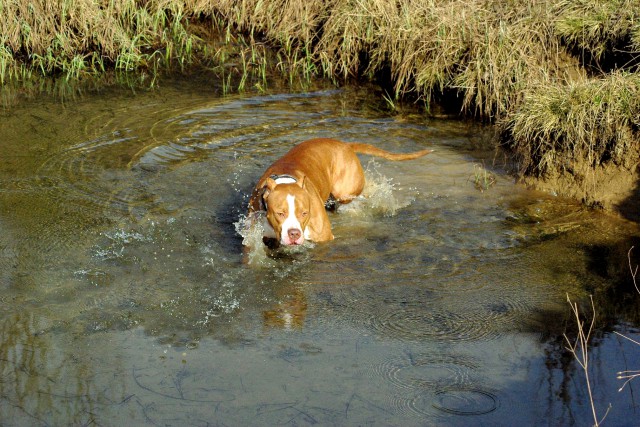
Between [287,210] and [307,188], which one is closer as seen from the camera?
[287,210]

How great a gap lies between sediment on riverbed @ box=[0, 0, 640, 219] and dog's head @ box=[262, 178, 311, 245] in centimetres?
262

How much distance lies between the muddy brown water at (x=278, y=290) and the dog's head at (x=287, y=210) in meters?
0.26

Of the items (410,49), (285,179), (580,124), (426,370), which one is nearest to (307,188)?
(285,179)

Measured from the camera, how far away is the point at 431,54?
9773 mm

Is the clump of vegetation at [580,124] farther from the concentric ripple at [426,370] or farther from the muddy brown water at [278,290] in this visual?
the concentric ripple at [426,370]

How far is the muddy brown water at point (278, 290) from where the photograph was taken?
4.33 meters

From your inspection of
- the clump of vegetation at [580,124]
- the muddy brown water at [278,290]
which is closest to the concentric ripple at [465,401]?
the muddy brown water at [278,290]

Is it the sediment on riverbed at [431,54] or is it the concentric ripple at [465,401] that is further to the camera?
the sediment on riverbed at [431,54]

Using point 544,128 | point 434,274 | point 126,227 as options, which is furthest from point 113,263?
point 544,128

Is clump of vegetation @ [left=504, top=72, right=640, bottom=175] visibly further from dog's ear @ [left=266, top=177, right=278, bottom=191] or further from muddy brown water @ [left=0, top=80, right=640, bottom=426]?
dog's ear @ [left=266, top=177, right=278, bottom=191]

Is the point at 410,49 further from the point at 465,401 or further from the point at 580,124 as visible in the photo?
the point at 465,401

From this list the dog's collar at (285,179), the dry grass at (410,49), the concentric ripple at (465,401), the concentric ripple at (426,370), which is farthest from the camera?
the dry grass at (410,49)

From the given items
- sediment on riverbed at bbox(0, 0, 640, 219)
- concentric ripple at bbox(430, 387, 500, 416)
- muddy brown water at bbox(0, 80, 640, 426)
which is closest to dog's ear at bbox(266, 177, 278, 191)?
muddy brown water at bbox(0, 80, 640, 426)

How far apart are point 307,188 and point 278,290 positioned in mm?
1112
